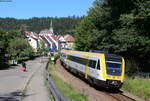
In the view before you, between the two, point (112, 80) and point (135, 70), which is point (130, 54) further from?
point (112, 80)

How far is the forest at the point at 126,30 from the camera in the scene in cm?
2703

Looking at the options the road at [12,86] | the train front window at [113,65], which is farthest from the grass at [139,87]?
the road at [12,86]

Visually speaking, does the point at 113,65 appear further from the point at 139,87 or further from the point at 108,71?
the point at 139,87

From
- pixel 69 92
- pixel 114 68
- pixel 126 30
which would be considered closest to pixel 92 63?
pixel 114 68

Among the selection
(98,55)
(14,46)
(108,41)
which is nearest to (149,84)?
(98,55)

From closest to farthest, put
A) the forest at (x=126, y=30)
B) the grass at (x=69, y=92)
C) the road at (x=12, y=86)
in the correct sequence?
the grass at (x=69, y=92), the road at (x=12, y=86), the forest at (x=126, y=30)

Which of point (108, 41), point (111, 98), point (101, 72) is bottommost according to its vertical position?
point (111, 98)

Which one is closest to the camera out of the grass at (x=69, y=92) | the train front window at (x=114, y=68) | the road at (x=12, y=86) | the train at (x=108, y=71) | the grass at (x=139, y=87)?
the grass at (x=69, y=92)

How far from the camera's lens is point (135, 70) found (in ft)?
99.6

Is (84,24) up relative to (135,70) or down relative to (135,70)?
up

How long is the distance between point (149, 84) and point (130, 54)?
11818mm

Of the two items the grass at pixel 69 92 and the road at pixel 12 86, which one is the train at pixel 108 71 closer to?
the grass at pixel 69 92

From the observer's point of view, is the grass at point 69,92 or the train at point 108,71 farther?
the train at point 108,71

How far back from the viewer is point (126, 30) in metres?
29.0
